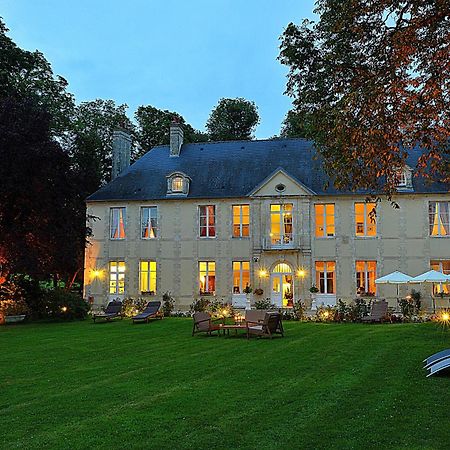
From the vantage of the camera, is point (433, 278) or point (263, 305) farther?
point (263, 305)

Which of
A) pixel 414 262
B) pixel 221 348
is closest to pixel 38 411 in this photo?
pixel 221 348

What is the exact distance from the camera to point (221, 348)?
12.8 metres

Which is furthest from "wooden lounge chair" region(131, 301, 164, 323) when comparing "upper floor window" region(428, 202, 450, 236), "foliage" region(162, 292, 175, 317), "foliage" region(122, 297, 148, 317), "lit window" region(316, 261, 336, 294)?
"upper floor window" region(428, 202, 450, 236)

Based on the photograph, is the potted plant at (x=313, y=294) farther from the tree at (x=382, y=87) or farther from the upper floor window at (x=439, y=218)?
the tree at (x=382, y=87)


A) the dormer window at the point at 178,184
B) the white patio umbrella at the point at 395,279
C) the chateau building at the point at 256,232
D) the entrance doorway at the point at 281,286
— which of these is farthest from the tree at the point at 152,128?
the white patio umbrella at the point at 395,279

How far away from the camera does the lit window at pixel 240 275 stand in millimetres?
26125

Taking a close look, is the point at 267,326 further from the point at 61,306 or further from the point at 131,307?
the point at 61,306

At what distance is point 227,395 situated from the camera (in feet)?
24.7

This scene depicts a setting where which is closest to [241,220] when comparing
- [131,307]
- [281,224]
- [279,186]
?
[281,224]

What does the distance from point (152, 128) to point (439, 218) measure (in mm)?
24801

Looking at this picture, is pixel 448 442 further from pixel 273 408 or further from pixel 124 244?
pixel 124 244

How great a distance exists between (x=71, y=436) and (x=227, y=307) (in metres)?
18.9

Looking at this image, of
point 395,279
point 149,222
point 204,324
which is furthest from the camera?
point 149,222

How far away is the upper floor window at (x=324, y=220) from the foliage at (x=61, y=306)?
451 inches
